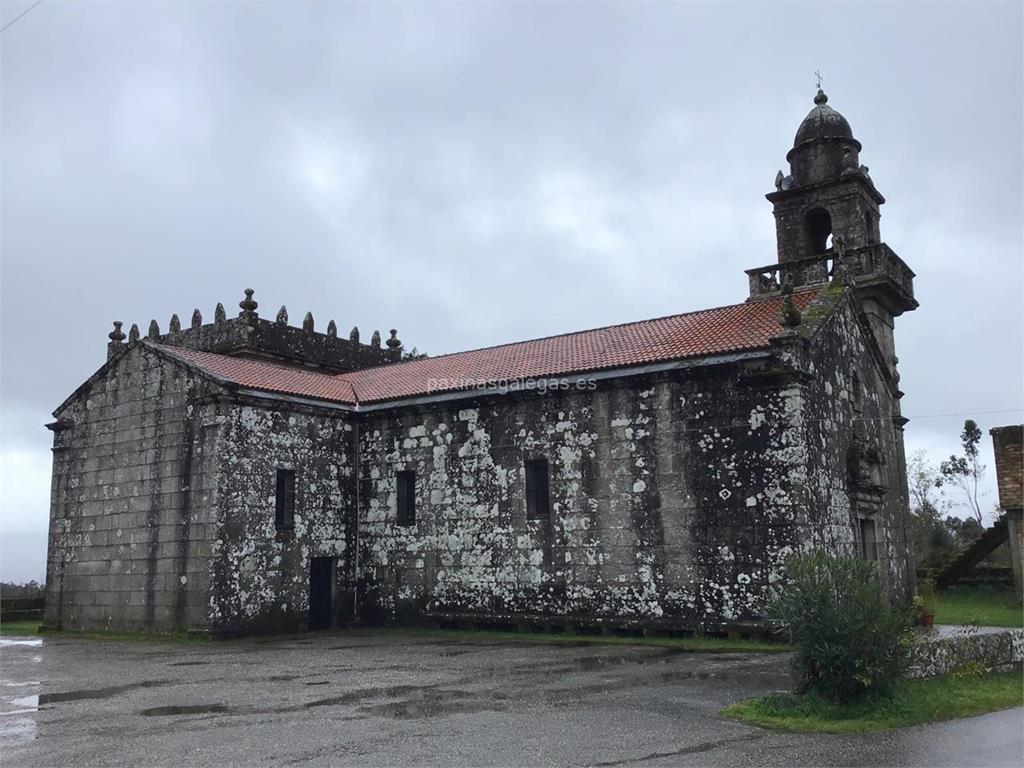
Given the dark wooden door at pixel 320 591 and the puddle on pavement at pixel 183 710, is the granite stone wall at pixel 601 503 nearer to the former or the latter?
the dark wooden door at pixel 320 591

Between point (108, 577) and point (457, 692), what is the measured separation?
13666 mm

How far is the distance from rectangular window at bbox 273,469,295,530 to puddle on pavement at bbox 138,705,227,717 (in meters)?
10.5

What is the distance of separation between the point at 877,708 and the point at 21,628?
77.6 feet

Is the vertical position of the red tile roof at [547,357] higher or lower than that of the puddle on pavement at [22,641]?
higher

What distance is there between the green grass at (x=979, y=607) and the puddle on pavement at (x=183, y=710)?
57.4 feet

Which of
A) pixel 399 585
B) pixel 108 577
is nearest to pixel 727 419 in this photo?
pixel 399 585

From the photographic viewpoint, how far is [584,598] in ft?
63.7

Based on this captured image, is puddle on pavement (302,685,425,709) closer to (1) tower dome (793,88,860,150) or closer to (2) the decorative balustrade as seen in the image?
(2) the decorative balustrade

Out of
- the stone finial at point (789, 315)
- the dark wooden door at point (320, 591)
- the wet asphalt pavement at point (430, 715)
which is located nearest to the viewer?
the wet asphalt pavement at point (430, 715)

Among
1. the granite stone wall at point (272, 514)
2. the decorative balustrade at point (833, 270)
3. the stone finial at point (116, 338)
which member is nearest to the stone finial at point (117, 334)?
the stone finial at point (116, 338)

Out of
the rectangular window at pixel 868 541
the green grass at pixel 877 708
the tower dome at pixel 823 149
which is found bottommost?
the green grass at pixel 877 708

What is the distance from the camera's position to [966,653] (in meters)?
12.0

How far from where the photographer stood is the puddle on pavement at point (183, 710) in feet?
35.1

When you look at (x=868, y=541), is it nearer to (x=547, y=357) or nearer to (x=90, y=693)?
(x=547, y=357)
